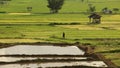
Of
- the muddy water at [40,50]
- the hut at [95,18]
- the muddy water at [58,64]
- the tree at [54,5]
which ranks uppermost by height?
the muddy water at [58,64]

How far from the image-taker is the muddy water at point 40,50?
112 feet

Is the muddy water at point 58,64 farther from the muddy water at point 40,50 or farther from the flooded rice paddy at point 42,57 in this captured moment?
the muddy water at point 40,50

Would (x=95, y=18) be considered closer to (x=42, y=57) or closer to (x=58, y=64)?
(x=42, y=57)

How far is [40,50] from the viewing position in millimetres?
35875

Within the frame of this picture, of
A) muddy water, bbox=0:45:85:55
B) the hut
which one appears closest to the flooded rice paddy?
muddy water, bbox=0:45:85:55

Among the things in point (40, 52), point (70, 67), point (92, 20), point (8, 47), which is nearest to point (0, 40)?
point (8, 47)

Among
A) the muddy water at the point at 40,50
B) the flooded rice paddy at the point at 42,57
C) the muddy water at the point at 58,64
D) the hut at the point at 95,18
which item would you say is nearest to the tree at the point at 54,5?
the hut at the point at 95,18

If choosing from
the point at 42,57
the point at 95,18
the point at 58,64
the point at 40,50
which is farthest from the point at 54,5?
the point at 58,64

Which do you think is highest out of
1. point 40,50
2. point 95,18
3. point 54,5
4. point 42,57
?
point 42,57

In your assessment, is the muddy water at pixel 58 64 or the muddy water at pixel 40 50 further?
the muddy water at pixel 40 50

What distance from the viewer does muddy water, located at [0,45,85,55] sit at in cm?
3419

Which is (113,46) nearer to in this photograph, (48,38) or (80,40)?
(80,40)

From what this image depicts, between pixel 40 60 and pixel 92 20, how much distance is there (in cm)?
4158

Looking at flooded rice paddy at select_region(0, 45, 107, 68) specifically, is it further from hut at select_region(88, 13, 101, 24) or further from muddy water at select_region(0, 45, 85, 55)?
hut at select_region(88, 13, 101, 24)
